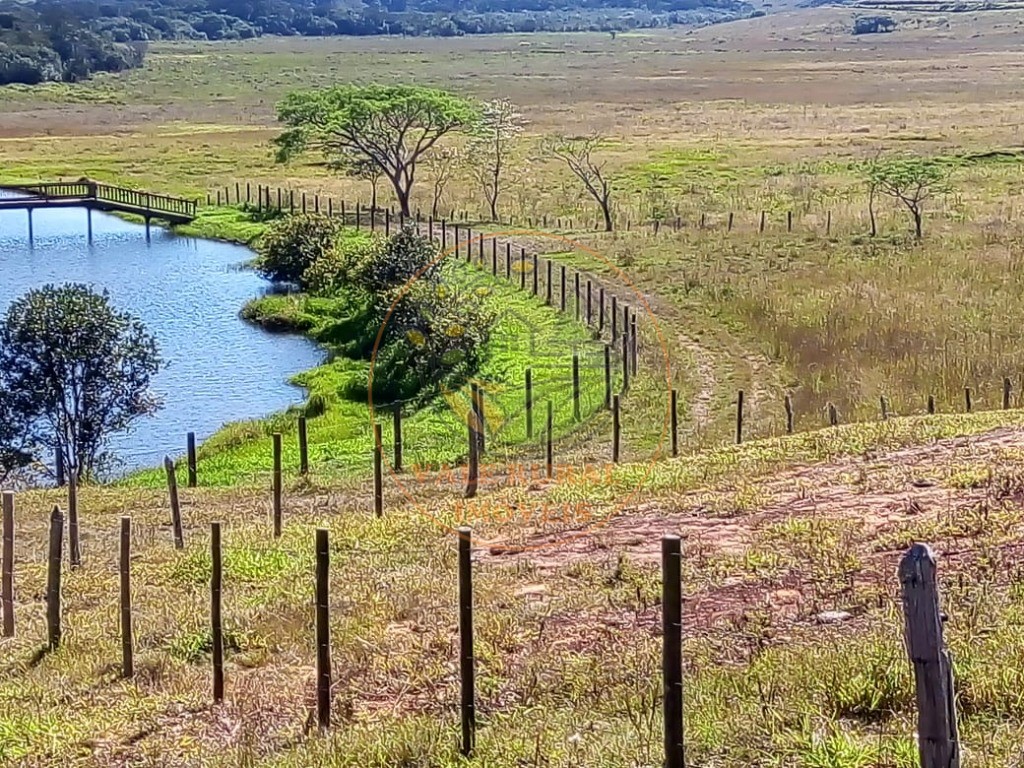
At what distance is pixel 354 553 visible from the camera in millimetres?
12141

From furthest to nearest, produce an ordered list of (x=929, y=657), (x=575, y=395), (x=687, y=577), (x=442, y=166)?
(x=442, y=166), (x=575, y=395), (x=687, y=577), (x=929, y=657)

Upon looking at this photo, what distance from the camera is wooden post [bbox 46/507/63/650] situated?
9648 mm

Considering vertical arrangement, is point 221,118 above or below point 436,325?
above

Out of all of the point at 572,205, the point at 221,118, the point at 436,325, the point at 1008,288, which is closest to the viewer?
the point at 436,325

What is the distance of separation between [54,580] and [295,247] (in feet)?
100

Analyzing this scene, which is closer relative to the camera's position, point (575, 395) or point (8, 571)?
point (8, 571)

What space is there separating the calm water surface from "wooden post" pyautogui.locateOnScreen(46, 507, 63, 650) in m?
14.1

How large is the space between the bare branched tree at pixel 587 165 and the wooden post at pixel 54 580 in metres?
33.0

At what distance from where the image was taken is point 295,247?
1559 inches

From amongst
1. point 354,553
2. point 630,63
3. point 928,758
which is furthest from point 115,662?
point 630,63

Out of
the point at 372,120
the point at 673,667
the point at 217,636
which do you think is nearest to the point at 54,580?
the point at 217,636

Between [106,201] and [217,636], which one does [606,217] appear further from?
[217,636]

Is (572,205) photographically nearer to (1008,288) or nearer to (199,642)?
(1008,288)

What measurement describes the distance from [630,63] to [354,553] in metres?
136
